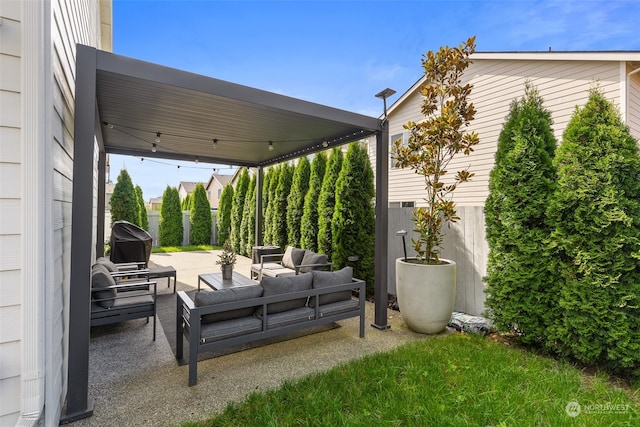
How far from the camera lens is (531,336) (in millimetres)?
3490

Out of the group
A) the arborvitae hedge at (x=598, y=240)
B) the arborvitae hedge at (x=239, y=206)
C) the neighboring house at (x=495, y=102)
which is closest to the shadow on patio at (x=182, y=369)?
the neighboring house at (x=495, y=102)

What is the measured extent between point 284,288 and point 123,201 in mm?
9452

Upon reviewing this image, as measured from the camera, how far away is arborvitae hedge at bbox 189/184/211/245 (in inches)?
539

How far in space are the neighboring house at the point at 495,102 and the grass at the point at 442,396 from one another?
1606 millimetres

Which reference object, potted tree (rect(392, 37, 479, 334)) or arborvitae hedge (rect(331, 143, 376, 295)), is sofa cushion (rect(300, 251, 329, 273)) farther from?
potted tree (rect(392, 37, 479, 334))

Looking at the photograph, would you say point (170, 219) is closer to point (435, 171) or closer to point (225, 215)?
point (225, 215)

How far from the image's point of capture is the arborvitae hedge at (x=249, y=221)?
35.9 ft

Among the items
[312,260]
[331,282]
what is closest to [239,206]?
[312,260]

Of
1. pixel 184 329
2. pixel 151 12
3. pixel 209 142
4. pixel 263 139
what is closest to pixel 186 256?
pixel 209 142

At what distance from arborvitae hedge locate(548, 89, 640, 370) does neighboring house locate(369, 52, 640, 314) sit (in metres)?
0.84

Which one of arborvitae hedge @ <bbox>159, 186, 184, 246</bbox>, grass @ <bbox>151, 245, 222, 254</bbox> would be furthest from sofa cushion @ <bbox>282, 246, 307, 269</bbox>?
arborvitae hedge @ <bbox>159, 186, 184, 246</bbox>

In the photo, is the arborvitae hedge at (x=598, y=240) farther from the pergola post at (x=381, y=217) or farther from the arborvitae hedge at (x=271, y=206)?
the arborvitae hedge at (x=271, y=206)

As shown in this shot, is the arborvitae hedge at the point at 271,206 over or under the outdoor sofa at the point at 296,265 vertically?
over

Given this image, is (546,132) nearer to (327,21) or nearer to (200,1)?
(327,21)
